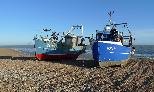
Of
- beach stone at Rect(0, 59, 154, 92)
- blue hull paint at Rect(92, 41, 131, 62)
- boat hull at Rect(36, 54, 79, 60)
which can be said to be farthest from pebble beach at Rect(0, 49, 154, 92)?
boat hull at Rect(36, 54, 79, 60)

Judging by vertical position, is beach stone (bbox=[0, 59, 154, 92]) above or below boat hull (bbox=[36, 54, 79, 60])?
below

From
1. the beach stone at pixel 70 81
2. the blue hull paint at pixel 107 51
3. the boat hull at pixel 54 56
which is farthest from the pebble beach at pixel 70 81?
the boat hull at pixel 54 56

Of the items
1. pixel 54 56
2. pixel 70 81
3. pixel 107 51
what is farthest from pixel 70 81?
pixel 54 56

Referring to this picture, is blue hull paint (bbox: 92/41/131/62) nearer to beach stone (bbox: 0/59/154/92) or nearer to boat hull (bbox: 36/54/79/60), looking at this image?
beach stone (bbox: 0/59/154/92)

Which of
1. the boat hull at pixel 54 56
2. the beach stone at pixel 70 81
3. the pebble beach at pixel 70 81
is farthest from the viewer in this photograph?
the boat hull at pixel 54 56

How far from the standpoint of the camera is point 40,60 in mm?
35406

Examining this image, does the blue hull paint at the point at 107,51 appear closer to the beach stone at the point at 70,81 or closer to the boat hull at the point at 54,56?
the beach stone at the point at 70,81

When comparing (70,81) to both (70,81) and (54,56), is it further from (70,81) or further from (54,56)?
(54,56)

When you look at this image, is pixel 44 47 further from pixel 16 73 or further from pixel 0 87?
pixel 0 87

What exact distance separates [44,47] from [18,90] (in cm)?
1750

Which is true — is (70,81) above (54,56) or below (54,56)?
below

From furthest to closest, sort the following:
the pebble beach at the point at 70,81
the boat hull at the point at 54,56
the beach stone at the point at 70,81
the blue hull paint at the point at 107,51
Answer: the boat hull at the point at 54,56 → the blue hull paint at the point at 107,51 → the beach stone at the point at 70,81 → the pebble beach at the point at 70,81

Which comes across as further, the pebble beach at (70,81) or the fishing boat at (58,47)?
the fishing boat at (58,47)

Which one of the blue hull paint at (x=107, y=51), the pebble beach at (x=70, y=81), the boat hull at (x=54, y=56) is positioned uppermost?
the blue hull paint at (x=107, y=51)
